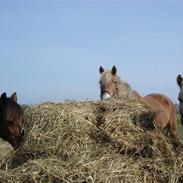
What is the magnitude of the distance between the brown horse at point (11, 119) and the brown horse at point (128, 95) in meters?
2.88

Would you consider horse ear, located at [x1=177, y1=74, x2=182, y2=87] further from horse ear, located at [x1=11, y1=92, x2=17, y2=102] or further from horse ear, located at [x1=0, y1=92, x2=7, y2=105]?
horse ear, located at [x1=0, y1=92, x2=7, y2=105]

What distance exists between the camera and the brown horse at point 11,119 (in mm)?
6551

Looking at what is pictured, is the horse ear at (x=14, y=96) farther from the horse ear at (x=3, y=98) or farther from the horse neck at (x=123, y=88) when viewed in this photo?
the horse neck at (x=123, y=88)

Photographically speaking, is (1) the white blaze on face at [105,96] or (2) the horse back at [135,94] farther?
(2) the horse back at [135,94]

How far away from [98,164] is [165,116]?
5845 millimetres

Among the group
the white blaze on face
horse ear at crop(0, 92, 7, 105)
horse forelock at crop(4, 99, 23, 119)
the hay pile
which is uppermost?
horse ear at crop(0, 92, 7, 105)

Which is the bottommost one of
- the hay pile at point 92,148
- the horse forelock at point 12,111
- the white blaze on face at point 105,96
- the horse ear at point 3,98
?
the hay pile at point 92,148

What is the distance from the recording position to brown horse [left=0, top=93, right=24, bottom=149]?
655 centimetres

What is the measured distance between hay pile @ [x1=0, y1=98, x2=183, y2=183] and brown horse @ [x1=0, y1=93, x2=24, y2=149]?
18cm

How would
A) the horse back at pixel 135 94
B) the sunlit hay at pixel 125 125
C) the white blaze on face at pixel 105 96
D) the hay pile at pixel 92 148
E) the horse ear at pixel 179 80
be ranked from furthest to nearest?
the horse back at pixel 135 94
the white blaze on face at pixel 105 96
the horse ear at pixel 179 80
the sunlit hay at pixel 125 125
the hay pile at pixel 92 148

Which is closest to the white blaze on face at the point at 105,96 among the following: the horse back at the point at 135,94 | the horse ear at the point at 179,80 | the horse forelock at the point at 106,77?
the horse forelock at the point at 106,77

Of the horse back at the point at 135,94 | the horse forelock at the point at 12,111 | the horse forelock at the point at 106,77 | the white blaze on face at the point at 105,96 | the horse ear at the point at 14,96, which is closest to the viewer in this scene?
the horse forelock at the point at 12,111

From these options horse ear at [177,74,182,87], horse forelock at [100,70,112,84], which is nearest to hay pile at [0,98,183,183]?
horse ear at [177,74,182,87]

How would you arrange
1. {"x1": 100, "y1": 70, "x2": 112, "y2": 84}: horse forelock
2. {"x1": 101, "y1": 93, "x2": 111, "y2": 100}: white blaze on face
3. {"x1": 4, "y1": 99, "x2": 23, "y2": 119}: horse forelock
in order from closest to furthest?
{"x1": 4, "y1": 99, "x2": 23, "y2": 119}: horse forelock → {"x1": 101, "y1": 93, "x2": 111, "y2": 100}: white blaze on face → {"x1": 100, "y1": 70, "x2": 112, "y2": 84}: horse forelock
